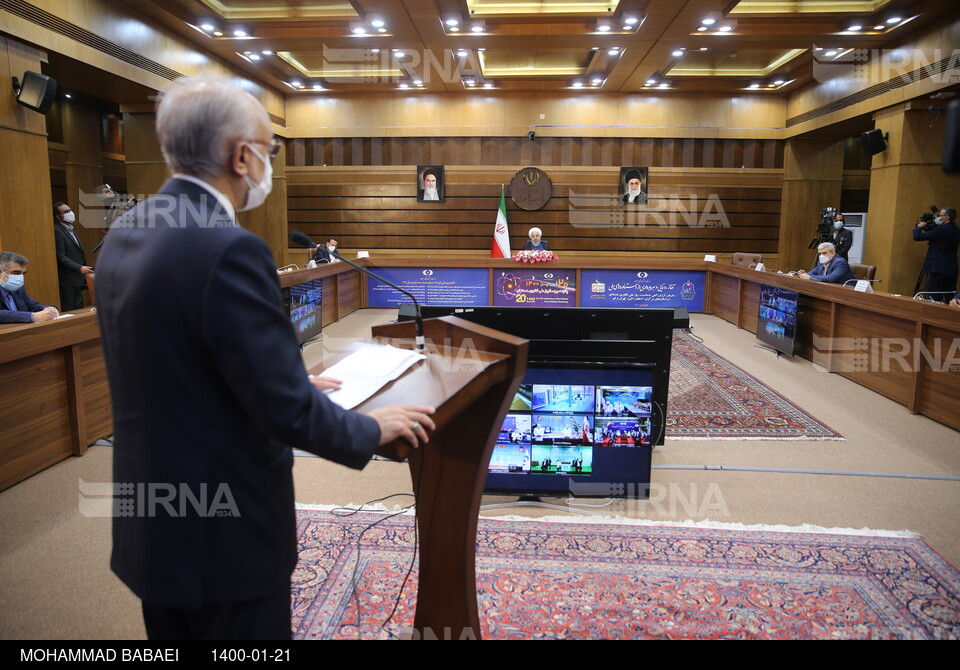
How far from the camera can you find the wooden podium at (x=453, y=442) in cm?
129

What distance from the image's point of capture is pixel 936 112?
8.11 m

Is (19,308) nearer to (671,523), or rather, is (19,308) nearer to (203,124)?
(203,124)

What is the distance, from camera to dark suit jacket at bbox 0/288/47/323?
3330mm

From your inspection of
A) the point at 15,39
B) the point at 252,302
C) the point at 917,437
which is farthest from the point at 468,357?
the point at 15,39

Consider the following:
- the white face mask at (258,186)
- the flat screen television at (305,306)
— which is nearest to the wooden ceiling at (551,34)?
the flat screen television at (305,306)

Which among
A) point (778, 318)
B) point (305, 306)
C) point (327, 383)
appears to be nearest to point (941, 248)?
point (778, 318)

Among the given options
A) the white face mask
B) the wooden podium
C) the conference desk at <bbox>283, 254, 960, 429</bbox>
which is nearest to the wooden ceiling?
the conference desk at <bbox>283, 254, 960, 429</bbox>

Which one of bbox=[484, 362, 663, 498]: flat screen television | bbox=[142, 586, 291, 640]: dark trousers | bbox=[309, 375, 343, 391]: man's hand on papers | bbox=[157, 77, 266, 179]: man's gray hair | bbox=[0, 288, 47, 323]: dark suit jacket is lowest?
bbox=[484, 362, 663, 498]: flat screen television

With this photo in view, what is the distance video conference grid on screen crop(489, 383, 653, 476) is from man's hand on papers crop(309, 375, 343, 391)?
187cm

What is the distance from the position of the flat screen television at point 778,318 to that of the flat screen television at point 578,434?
420cm

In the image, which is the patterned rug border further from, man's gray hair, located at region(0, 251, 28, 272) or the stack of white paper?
man's gray hair, located at region(0, 251, 28, 272)

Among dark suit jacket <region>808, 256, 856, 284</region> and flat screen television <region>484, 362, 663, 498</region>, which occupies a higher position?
dark suit jacket <region>808, 256, 856, 284</region>

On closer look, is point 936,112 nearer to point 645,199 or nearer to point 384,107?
point 645,199

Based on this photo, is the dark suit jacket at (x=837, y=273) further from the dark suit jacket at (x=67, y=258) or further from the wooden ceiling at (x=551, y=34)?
the dark suit jacket at (x=67, y=258)
